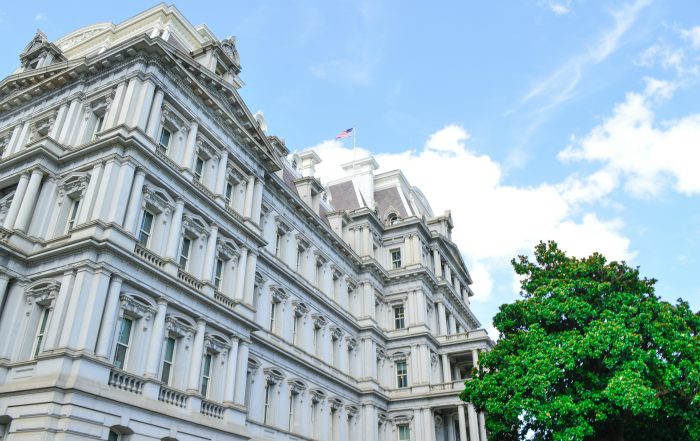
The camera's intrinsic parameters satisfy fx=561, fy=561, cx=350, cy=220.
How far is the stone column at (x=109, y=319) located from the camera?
17406 mm

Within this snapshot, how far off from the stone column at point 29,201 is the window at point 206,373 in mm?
8266

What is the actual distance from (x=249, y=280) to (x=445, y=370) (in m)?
21.5

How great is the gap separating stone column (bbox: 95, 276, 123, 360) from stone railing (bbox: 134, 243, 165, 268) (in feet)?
4.79

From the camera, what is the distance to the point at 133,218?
20.1 m

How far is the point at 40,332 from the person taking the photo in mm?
18844

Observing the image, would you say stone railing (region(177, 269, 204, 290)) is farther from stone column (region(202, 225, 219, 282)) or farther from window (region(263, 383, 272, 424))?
window (region(263, 383, 272, 424))

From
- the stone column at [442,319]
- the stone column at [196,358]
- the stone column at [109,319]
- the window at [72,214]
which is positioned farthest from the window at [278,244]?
the stone column at [442,319]

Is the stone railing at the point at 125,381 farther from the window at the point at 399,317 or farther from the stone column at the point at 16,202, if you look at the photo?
the window at the point at 399,317

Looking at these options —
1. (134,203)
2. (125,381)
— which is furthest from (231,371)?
(134,203)

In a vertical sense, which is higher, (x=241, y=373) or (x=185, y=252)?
(x=185, y=252)

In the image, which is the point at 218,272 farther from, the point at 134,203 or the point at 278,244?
the point at 278,244

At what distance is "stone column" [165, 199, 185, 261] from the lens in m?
21.4

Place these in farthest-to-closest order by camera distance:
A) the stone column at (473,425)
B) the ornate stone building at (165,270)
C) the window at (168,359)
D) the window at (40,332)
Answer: the stone column at (473,425), the window at (168,359), the window at (40,332), the ornate stone building at (165,270)

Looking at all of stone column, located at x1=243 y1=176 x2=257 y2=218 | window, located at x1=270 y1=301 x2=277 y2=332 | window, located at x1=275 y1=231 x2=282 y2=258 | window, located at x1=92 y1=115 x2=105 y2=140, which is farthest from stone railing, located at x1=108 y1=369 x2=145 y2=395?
window, located at x1=275 y1=231 x2=282 y2=258
